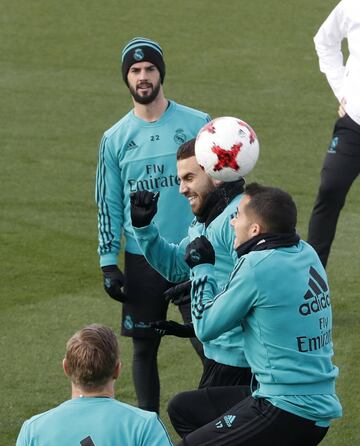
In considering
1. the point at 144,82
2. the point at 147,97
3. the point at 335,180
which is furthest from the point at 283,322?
the point at 335,180

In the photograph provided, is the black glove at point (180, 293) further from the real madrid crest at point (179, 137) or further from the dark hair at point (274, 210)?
the real madrid crest at point (179, 137)

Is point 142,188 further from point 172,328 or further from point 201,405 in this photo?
point 201,405

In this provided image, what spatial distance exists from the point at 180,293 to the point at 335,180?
11.7 ft

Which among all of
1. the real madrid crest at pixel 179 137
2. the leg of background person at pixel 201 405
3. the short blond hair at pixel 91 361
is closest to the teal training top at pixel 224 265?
the leg of background person at pixel 201 405

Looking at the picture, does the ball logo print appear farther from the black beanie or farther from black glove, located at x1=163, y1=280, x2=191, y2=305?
the black beanie

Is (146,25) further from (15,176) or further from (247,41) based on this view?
(15,176)

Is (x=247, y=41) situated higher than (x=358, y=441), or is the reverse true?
(x=247, y=41)

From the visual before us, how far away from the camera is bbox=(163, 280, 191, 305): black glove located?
6.70 m

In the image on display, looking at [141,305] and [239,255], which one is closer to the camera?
[239,255]

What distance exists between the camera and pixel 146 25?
20.7 meters

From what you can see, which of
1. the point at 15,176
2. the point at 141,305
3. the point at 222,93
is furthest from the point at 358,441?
the point at 222,93

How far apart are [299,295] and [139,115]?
2.85m

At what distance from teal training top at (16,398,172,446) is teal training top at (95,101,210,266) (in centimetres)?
315

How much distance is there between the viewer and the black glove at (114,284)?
8.01m
